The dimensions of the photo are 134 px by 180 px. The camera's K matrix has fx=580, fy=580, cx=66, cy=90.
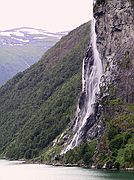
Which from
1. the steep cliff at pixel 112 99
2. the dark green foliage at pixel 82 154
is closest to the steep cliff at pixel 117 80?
the steep cliff at pixel 112 99

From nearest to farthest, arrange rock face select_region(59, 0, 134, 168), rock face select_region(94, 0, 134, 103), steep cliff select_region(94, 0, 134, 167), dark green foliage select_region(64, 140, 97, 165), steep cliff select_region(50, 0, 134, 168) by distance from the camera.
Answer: steep cliff select_region(94, 0, 134, 167) < steep cliff select_region(50, 0, 134, 168) < rock face select_region(59, 0, 134, 168) < dark green foliage select_region(64, 140, 97, 165) < rock face select_region(94, 0, 134, 103)

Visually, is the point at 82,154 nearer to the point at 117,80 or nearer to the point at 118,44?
the point at 117,80

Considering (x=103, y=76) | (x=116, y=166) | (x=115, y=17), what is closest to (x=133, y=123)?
(x=116, y=166)

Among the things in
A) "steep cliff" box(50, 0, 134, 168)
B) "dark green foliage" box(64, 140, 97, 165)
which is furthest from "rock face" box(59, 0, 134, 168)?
"dark green foliage" box(64, 140, 97, 165)

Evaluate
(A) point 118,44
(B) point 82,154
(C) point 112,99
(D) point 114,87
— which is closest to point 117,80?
(D) point 114,87

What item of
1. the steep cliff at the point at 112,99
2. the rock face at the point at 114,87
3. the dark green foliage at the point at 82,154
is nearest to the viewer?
the steep cliff at the point at 112,99

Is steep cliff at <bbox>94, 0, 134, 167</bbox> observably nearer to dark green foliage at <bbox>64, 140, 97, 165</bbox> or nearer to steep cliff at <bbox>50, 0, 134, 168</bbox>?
steep cliff at <bbox>50, 0, 134, 168</bbox>

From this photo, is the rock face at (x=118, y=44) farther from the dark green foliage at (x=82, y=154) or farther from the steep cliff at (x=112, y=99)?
the dark green foliage at (x=82, y=154)

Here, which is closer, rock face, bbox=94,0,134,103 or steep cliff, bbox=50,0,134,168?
steep cliff, bbox=50,0,134,168

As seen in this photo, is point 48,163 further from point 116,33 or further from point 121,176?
point 121,176

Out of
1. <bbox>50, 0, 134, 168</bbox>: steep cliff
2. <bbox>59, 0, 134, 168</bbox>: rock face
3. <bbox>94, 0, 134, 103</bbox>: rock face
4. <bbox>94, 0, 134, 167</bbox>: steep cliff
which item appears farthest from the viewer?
<bbox>94, 0, 134, 103</bbox>: rock face

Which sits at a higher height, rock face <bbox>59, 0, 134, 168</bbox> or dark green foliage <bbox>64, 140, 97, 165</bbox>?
rock face <bbox>59, 0, 134, 168</bbox>

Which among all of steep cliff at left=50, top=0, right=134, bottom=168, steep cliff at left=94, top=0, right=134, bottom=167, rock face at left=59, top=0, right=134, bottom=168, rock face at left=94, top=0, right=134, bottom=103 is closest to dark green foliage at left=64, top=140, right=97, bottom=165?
steep cliff at left=50, top=0, right=134, bottom=168
